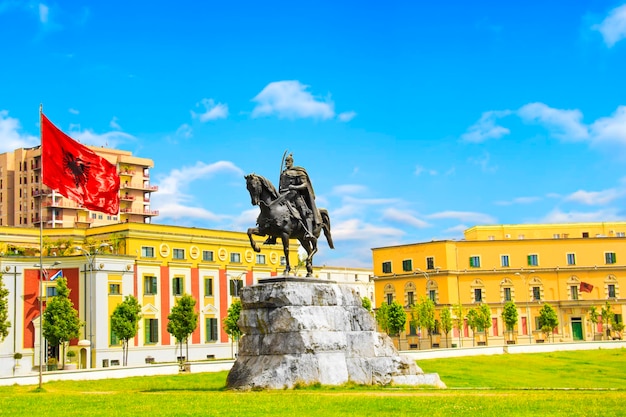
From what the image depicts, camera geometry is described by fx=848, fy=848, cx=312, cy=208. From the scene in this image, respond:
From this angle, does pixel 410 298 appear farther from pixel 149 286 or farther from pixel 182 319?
pixel 182 319

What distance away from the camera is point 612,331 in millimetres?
97188

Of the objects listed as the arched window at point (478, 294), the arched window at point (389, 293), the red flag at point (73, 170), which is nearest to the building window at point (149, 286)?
the arched window at point (389, 293)

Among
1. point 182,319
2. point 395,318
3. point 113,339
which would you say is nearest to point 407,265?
point 395,318

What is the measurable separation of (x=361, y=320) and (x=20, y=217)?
102345mm

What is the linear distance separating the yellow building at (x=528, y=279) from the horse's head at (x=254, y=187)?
70.5 metres

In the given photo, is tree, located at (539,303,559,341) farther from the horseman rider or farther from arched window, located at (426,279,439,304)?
the horseman rider

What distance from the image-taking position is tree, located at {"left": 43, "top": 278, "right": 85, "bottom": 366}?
63375mm

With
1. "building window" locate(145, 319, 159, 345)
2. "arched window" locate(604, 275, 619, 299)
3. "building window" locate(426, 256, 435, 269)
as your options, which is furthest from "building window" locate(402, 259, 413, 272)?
"building window" locate(145, 319, 159, 345)

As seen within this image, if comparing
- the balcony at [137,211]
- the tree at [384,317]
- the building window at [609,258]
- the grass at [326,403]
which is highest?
the balcony at [137,211]

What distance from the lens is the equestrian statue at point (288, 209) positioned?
2936cm

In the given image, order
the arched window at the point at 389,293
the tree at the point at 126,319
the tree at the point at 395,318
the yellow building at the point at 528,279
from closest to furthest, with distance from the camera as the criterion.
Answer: the tree at the point at 126,319, the tree at the point at 395,318, the yellow building at the point at 528,279, the arched window at the point at 389,293

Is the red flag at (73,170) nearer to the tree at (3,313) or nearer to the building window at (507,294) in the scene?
the tree at (3,313)

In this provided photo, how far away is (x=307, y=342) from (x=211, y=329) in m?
57.6

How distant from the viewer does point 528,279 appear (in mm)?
99562
